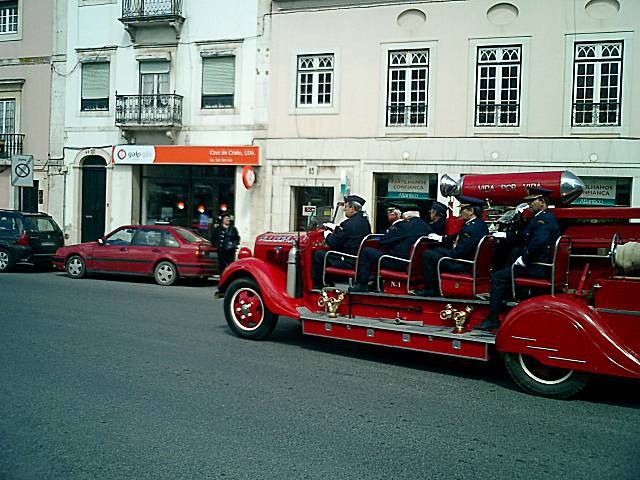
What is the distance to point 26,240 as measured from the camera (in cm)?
→ 1873

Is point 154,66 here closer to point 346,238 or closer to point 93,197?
point 93,197

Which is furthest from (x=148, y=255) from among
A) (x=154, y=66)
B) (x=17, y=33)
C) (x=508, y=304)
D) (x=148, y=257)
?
(x=17, y=33)

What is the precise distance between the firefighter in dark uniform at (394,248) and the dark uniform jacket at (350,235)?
33 centimetres

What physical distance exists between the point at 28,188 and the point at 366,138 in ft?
42.8

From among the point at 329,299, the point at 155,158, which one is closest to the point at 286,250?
the point at 329,299

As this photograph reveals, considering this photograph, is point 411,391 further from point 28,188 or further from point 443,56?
point 28,188

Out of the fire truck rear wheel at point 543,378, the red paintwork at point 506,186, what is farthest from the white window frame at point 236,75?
the fire truck rear wheel at point 543,378

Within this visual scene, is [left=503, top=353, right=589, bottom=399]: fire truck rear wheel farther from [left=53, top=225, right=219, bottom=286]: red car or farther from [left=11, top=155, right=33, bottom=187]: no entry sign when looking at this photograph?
[left=11, top=155, right=33, bottom=187]: no entry sign

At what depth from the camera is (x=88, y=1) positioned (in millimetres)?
24484

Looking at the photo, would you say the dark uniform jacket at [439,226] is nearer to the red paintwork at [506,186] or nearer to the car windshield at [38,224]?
the red paintwork at [506,186]

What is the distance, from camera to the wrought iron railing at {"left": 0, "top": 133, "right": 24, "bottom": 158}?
25.6 m

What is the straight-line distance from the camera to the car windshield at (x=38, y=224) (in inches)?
749

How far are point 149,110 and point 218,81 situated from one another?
2464 millimetres

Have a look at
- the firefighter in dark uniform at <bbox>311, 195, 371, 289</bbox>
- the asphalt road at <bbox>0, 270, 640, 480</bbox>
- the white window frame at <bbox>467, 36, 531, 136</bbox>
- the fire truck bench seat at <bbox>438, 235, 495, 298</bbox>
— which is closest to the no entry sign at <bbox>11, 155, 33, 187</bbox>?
the asphalt road at <bbox>0, 270, 640, 480</bbox>
